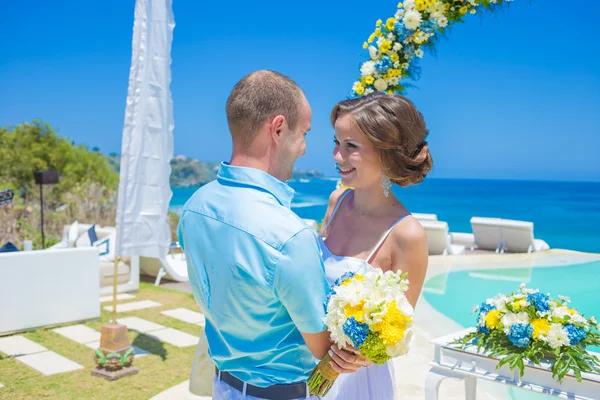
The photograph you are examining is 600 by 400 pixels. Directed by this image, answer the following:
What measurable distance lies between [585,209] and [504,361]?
52.9 meters

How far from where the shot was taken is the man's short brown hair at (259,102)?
1662mm

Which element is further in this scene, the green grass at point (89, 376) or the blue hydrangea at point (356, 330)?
the green grass at point (89, 376)

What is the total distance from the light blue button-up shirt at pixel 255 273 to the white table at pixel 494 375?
150cm

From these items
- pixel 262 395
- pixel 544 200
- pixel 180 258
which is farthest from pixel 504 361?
pixel 544 200

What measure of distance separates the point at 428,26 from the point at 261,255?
3294mm

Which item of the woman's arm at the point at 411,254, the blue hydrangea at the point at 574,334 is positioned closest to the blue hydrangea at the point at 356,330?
the woman's arm at the point at 411,254

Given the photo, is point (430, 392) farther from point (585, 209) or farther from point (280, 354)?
point (585, 209)

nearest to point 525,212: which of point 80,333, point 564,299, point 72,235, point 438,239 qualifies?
point 438,239

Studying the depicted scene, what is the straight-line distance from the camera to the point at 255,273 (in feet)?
5.07

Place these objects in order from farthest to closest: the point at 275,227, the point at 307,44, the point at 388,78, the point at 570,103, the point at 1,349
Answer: the point at 307,44 < the point at 570,103 < the point at 1,349 < the point at 388,78 < the point at 275,227

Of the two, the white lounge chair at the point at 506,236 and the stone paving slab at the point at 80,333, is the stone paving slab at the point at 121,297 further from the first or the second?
the white lounge chair at the point at 506,236

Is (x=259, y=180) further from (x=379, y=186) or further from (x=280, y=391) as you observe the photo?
(x=379, y=186)

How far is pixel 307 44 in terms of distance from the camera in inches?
4264

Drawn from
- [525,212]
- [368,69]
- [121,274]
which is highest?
[368,69]
